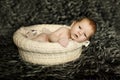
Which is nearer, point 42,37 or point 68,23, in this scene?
point 42,37

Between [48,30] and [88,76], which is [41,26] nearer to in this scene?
[48,30]

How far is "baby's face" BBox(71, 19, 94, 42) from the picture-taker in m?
1.89

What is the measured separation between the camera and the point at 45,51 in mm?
1748

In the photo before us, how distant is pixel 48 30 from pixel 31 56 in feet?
1.16

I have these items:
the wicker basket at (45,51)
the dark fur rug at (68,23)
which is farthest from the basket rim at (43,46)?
the dark fur rug at (68,23)

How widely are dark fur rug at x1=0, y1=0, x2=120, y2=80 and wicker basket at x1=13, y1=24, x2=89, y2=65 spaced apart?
3 centimetres

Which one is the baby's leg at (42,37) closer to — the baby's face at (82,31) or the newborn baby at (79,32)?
the newborn baby at (79,32)

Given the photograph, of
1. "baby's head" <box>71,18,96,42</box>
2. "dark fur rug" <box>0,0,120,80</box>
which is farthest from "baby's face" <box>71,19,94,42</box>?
"dark fur rug" <box>0,0,120,80</box>

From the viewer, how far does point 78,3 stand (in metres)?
2.49

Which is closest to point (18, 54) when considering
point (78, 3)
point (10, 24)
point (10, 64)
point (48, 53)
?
point (10, 64)

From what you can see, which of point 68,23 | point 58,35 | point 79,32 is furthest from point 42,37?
point 68,23

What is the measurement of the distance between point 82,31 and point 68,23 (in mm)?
558

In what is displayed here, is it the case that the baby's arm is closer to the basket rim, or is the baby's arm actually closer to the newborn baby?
the newborn baby

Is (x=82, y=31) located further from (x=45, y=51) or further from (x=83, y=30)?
(x=45, y=51)
